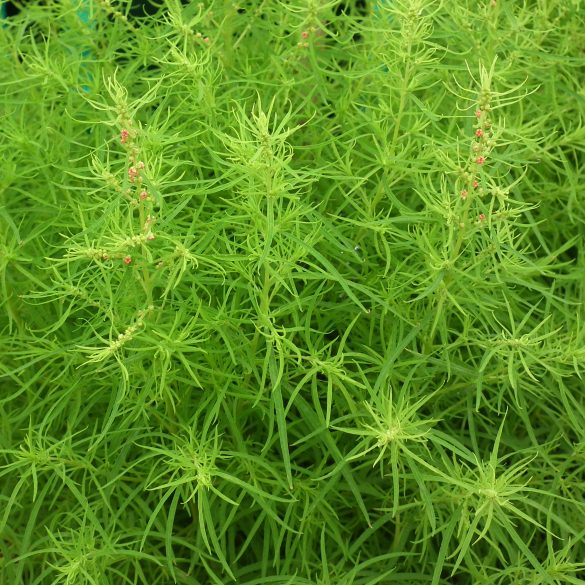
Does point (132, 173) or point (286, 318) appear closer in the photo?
point (132, 173)

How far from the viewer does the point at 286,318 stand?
185 cm

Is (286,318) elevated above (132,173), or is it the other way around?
(132,173)

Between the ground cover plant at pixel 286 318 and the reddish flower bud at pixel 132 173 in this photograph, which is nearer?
the reddish flower bud at pixel 132 173

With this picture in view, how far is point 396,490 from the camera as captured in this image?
144 cm

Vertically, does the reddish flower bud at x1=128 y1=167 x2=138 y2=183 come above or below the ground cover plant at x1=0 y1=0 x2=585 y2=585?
above

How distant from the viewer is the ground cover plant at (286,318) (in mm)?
1519

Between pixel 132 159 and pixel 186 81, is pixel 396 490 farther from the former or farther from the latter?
pixel 186 81

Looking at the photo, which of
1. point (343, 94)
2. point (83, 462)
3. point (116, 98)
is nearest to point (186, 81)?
point (343, 94)

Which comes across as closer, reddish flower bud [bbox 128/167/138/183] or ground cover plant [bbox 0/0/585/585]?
reddish flower bud [bbox 128/167/138/183]

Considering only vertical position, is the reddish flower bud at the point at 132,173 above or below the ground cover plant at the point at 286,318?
above

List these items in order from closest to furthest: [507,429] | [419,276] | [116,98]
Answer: [116,98] < [419,276] < [507,429]

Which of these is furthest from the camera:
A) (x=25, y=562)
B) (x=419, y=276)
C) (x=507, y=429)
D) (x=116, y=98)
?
(x=507, y=429)

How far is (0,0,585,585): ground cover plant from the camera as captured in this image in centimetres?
152

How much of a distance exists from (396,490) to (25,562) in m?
0.80
